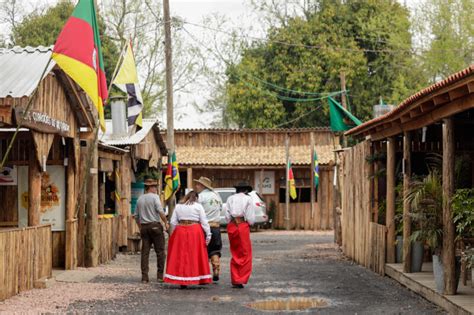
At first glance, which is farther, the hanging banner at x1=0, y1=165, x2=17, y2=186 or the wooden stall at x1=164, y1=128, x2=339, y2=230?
the wooden stall at x1=164, y1=128, x2=339, y2=230

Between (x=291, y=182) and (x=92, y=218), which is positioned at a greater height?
(x=291, y=182)

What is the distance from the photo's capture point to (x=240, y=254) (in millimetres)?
15531

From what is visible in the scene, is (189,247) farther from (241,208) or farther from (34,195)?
(34,195)

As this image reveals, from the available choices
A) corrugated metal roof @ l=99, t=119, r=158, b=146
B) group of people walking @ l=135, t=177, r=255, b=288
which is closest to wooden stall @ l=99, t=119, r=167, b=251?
corrugated metal roof @ l=99, t=119, r=158, b=146

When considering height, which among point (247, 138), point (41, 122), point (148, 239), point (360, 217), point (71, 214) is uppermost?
point (247, 138)

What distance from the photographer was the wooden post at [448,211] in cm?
1234

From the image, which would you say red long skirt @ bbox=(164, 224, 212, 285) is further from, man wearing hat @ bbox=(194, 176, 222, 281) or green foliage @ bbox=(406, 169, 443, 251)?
green foliage @ bbox=(406, 169, 443, 251)

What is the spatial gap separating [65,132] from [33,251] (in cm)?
330

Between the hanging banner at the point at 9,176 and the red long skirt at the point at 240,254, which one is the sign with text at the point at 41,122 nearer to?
the hanging banner at the point at 9,176

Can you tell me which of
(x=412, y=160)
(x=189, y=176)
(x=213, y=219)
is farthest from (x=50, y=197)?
(x=189, y=176)

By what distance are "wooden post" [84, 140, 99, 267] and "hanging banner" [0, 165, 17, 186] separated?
1548 mm

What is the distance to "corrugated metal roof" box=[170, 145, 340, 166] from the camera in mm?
39147

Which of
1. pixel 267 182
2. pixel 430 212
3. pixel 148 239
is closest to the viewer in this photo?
pixel 430 212

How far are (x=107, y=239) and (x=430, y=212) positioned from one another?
31.8ft
